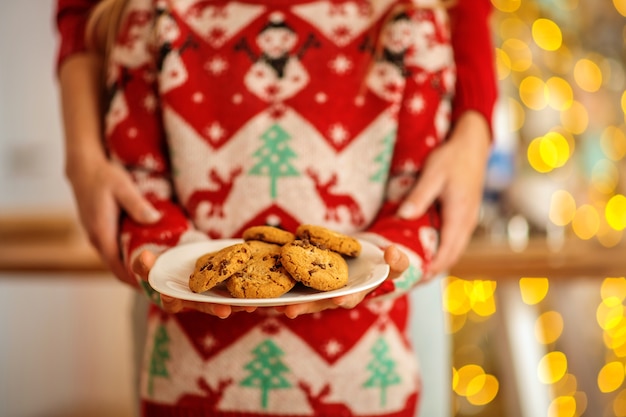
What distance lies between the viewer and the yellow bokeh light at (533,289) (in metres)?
1.83

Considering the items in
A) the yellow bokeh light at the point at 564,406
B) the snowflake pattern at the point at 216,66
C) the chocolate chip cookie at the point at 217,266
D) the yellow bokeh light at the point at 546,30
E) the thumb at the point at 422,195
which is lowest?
the yellow bokeh light at the point at 564,406

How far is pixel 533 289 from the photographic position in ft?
6.03

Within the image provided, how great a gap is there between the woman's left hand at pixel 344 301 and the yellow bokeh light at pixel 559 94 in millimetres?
1428

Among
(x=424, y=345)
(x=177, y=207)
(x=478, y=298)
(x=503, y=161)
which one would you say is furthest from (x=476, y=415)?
(x=177, y=207)

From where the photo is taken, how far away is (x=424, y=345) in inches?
35.4

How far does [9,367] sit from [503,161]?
1.66 metres

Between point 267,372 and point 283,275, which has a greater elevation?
point 283,275

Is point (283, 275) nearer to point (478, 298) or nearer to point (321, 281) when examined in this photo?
point (321, 281)

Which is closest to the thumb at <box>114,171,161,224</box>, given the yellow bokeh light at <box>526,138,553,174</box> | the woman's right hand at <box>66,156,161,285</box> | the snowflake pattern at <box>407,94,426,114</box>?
the woman's right hand at <box>66,156,161,285</box>

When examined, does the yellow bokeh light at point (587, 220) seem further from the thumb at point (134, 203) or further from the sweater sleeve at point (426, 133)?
the thumb at point (134, 203)

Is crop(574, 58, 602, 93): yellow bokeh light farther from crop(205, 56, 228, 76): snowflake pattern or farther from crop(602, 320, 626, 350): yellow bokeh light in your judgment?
crop(205, 56, 228, 76): snowflake pattern

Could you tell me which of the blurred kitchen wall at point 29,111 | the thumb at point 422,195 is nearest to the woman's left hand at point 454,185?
the thumb at point 422,195

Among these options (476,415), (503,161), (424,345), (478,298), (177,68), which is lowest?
(476,415)

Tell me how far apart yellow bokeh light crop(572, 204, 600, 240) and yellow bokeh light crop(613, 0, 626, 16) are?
1.83ft
